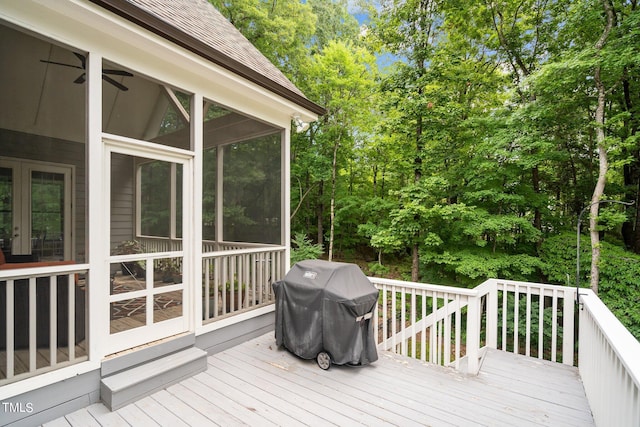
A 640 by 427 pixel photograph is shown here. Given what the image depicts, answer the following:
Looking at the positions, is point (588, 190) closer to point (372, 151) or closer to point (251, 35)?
point (372, 151)

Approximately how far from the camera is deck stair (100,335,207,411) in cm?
238

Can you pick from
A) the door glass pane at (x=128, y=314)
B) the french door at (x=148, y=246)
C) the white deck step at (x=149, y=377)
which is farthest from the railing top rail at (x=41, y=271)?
the white deck step at (x=149, y=377)

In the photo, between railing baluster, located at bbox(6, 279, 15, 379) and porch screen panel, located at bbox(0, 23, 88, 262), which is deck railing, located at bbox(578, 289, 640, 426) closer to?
railing baluster, located at bbox(6, 279, 15, 379)

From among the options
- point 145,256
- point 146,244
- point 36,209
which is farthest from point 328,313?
point 36,209

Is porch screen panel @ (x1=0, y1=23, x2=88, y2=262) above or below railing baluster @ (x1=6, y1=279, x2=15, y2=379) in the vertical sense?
above

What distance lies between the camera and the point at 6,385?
202cm

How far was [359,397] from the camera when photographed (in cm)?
255

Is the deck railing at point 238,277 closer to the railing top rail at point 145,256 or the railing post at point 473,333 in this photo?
the railing top rail at point 145,256

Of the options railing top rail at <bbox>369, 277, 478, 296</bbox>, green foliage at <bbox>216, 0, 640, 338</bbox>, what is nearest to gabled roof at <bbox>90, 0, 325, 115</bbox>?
railing top rail at <bbox>369, 277, 478, 296</bbox>

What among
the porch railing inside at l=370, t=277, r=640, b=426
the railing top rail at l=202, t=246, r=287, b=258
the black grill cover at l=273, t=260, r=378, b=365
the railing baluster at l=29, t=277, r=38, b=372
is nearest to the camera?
the porch railing inside at l=370, t=277, r=640, b=426

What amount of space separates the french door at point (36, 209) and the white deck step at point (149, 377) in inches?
137

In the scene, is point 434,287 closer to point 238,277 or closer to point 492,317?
point 492,317

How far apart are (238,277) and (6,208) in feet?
12.7

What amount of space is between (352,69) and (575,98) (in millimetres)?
6419
